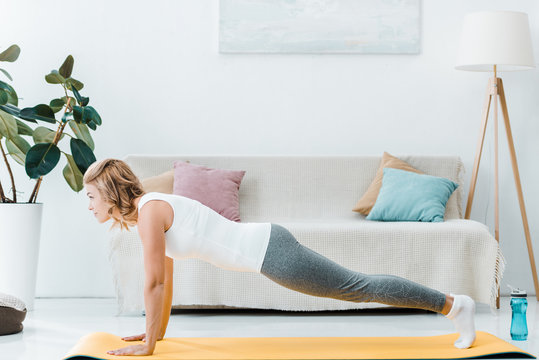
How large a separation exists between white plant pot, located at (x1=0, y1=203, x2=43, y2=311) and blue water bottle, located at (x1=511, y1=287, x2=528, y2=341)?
2.58 m

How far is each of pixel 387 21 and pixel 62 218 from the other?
2.54m

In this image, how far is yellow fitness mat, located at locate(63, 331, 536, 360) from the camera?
2.49 m

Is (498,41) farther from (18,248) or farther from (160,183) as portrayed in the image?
(18,248)

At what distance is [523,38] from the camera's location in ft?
13.3

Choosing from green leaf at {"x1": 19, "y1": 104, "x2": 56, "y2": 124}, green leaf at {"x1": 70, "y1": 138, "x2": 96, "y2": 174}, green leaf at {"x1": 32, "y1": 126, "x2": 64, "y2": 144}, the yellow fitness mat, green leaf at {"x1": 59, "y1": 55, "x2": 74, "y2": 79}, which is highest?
green leaf at {"x1": 59, "y1": 55, "x2": 74, "y2": 79}

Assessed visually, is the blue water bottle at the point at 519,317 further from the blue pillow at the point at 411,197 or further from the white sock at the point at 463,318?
the blue pillow at the point at 411,197

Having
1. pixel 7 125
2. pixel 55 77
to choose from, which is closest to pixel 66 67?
pixel 55 77

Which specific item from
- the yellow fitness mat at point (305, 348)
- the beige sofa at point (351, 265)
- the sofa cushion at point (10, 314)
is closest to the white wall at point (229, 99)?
the beige sofa at point (351, 265)

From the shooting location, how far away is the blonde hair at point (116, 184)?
2.38m

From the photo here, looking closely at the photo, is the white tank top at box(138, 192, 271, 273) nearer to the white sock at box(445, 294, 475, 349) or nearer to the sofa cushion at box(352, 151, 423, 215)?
the white sock at box(445, 294, 475, 349)

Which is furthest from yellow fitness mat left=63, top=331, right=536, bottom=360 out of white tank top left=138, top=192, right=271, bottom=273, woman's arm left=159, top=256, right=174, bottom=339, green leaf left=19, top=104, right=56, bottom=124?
green leaf left=19, top=104, right=56, bottom=124

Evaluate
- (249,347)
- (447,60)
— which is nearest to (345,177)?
(447,60)

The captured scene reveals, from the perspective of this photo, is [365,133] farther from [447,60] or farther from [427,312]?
[427,312]

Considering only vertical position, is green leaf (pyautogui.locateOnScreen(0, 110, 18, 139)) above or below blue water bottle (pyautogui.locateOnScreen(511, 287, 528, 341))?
above
